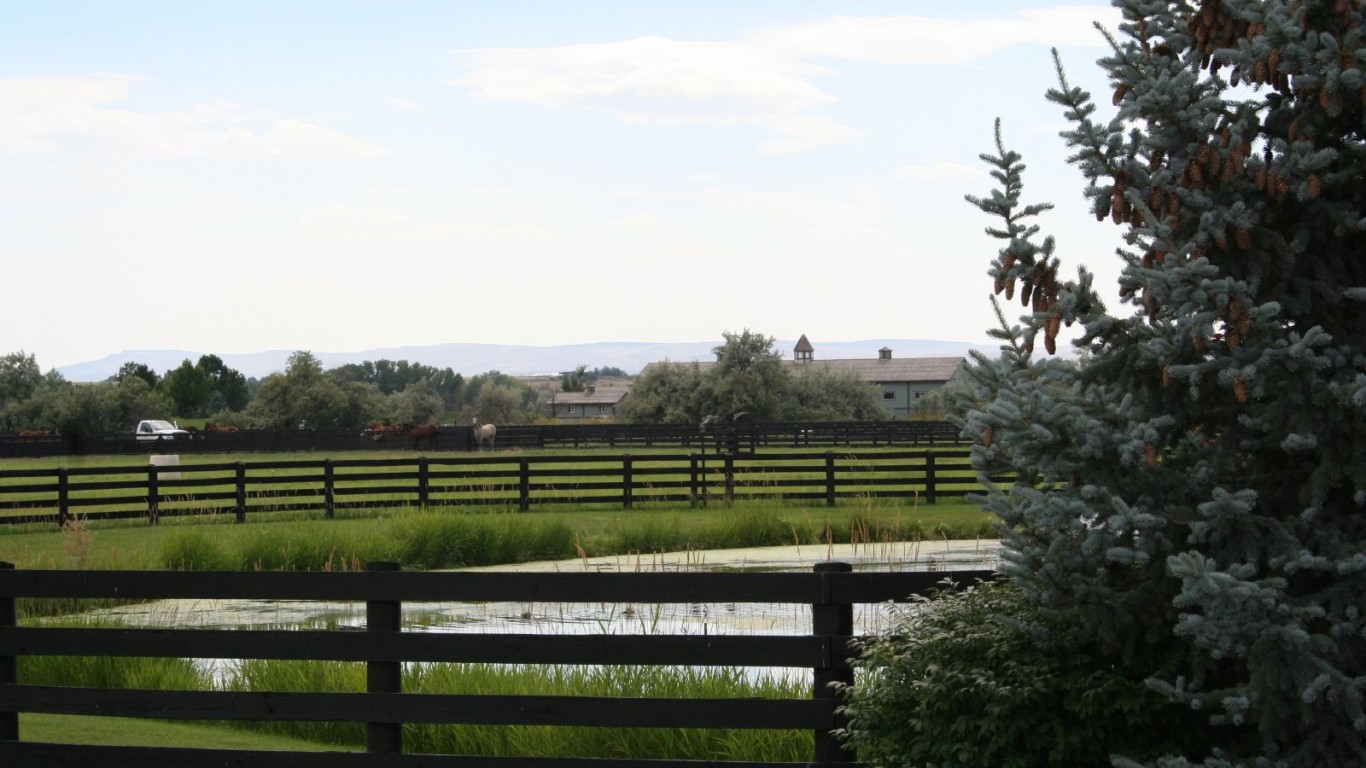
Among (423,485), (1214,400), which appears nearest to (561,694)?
(1214,400)

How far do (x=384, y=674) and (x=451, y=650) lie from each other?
0.39m

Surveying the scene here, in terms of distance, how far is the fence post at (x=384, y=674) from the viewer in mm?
6930

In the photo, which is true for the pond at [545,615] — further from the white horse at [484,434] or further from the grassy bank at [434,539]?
the white horse at [484,434]

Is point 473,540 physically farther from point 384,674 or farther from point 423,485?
point 384,674

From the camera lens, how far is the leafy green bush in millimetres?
5184

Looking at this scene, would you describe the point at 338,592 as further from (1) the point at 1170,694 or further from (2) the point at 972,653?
(1) the point at 1170,694

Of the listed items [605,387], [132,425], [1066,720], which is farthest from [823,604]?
[605,387]

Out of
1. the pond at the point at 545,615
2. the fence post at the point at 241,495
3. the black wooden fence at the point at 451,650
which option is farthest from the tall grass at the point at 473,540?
the black wooden fence at the point at 451,650

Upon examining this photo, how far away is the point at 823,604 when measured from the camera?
21.6 feet

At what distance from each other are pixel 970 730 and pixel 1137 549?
0.93 metres

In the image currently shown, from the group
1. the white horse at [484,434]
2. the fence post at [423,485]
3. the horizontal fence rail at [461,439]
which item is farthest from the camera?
the white horse at [484,434]

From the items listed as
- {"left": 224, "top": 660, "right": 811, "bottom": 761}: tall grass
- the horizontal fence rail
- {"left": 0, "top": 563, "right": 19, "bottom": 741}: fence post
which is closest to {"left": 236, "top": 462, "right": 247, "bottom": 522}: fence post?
{"left": 224, "top": 660, "right": 811, "bottom": 761}: tall grass

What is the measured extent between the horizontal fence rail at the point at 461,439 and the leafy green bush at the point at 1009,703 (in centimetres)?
5434

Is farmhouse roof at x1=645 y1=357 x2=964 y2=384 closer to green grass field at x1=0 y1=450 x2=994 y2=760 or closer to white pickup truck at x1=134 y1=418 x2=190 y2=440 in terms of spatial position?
white pickup truck at x1=134 y1=418 x2=190 y2=440
